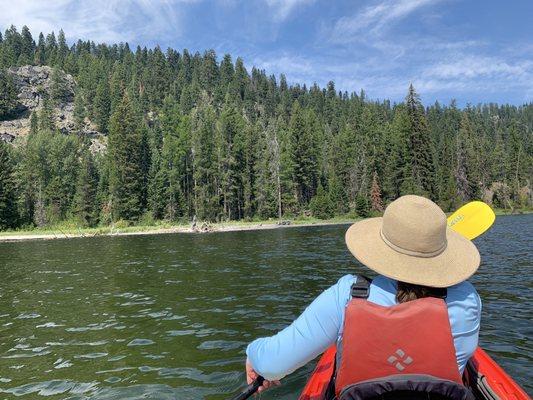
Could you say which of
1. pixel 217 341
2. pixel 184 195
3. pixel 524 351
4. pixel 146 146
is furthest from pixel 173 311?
pixel 146 146

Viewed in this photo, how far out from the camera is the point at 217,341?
812 cm

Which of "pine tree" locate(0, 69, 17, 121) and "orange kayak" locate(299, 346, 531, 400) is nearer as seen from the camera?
"orange kayak" locate(299, 346, 531, 400)

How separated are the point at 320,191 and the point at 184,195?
924 inches

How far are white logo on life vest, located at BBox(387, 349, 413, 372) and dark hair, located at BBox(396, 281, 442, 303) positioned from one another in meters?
0.30

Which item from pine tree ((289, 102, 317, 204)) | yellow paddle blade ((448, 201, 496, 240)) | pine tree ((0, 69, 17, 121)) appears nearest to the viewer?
yellow paddle blade ((448, 201, 496, 240))

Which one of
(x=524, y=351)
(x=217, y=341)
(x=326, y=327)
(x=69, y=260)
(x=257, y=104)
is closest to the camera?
(x=326, y=327)

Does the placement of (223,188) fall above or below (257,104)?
below

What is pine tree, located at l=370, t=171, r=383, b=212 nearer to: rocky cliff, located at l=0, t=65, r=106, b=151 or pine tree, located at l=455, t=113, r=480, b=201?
pine tree, located at l=455, t=113, r=480, b=201

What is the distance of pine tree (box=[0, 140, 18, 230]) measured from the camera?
2277 inches

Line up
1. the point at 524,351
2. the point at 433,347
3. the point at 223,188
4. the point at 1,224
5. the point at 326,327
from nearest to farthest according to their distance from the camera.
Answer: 1. the point at 433,347
2. the point at 326,327
3. the point at 524,351
4. the point at 1,224
5. the point at 223,188

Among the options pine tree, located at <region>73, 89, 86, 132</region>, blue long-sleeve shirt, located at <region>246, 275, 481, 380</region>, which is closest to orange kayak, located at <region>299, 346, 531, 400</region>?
blue long-sleeve shirt, located at <region>246, 275, 481, 380</region>

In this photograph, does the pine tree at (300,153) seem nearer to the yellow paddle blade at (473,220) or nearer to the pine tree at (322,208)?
the pine tree at (322,208)

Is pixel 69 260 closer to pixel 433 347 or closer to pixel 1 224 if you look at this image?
pixel 433 347

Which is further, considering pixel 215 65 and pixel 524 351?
pixel 215 65
